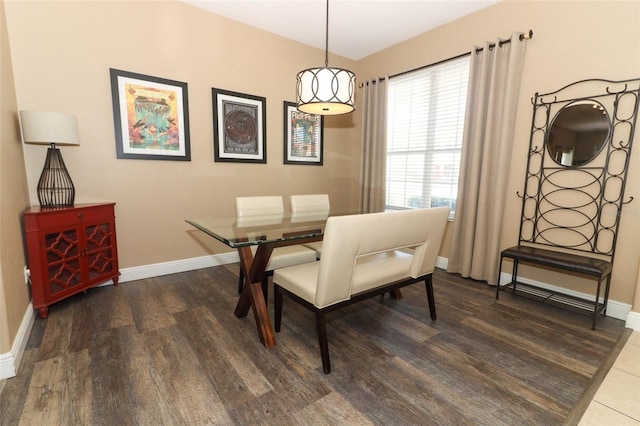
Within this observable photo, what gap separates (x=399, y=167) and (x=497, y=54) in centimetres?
156

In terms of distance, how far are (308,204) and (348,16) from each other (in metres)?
2.04

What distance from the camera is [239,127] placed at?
3434 millimetres

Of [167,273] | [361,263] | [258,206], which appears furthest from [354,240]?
[167,273]

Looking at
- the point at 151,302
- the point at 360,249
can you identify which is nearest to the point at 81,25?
the point at 151,302

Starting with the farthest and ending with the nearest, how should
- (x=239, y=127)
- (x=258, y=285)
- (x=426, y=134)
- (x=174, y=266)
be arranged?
(x=426, y=134), (x=239, y=127), (x=174, y=266), (x=258, y=285)

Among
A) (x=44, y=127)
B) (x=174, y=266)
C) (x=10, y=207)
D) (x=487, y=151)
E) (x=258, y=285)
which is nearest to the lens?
(x=10, y=207)

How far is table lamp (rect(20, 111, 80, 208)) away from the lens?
2.12 meters

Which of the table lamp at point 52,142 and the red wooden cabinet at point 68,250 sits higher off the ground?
the table lamp at point 52,142

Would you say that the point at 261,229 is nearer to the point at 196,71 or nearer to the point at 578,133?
the point at 196,71

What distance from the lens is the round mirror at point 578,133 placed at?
7.71ft

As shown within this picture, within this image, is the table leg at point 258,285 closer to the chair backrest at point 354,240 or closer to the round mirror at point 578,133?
the chair backrest at point 354,240

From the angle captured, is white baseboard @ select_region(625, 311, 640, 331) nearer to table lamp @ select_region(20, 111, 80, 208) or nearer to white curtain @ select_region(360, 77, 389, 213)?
white curtain @ select_region(360, 77, 389, 213)

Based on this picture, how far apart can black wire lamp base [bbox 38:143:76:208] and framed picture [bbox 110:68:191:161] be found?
45 cm

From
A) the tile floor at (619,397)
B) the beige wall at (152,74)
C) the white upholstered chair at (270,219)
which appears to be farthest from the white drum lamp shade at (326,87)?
the tile floor at (619,397)
